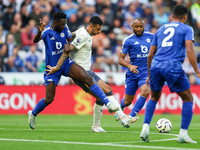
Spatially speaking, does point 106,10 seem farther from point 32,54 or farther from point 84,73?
point 84,73

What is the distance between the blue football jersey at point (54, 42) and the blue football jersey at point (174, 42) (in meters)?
3.01

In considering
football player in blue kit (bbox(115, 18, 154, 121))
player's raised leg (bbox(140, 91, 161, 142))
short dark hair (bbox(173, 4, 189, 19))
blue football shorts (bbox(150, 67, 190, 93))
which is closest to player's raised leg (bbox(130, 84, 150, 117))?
football player in blue kit (bbox(115, 18, 154, 121))

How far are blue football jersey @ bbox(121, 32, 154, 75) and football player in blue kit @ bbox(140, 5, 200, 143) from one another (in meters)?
3.41

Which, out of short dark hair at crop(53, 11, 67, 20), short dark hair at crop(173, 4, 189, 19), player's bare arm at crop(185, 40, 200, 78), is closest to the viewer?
player's bare arm at crop(185, 40, 200, 78)

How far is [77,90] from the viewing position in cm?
1628

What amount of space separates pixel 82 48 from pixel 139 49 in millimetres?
1828

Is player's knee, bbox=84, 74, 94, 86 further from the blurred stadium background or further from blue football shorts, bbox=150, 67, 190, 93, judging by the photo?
the blurred stadium background

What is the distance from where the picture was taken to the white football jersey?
8547 millimetres

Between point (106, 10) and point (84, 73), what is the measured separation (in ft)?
39.0

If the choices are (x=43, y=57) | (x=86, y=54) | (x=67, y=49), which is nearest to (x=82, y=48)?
(x=86, y=54)

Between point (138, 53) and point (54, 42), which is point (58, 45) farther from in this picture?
point (138, 53)

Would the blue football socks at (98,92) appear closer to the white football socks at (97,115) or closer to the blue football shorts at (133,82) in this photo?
the white football socks at (97,115)

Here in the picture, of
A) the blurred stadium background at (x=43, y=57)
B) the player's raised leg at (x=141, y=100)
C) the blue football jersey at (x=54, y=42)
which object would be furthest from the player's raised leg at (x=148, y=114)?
the blurred stadium background at (x=43, y=57)

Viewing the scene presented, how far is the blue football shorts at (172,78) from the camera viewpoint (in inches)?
242
